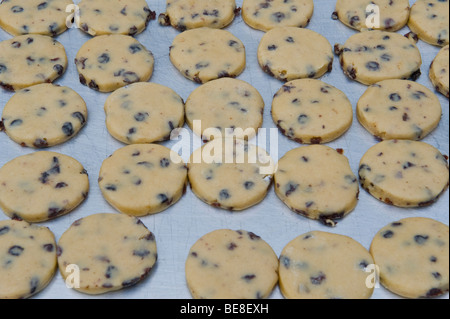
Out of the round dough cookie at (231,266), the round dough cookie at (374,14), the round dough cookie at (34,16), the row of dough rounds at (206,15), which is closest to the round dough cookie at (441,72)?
the row of dough rounds at (206,15)

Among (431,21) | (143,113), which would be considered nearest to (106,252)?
(143,113)

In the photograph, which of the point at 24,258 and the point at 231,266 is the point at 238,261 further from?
the point at 24,258

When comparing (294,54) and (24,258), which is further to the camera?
(294,54)

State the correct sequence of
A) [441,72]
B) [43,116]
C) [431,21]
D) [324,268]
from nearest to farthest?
1. [324,268]
2. [43,116]
3. [441,72]
4. [431,21]

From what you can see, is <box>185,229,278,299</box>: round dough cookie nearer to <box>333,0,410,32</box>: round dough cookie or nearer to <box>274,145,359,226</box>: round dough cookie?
<box>274,145,359,226</box>: round dough cookie

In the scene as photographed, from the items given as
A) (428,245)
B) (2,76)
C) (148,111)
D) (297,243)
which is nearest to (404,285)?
(428,245)

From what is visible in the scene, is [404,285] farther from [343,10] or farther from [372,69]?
[343,10]

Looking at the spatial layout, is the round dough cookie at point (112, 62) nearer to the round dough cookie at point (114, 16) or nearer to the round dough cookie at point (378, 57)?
the round dough cookie at point (114, 16)
